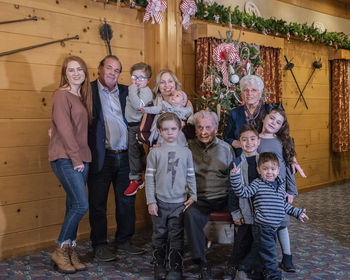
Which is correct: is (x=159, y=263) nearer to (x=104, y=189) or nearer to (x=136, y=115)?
(x=104, y=189)

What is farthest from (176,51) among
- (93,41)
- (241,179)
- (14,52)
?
(241,179)

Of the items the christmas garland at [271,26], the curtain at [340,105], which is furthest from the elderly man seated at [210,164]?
the curtain at [340,105]

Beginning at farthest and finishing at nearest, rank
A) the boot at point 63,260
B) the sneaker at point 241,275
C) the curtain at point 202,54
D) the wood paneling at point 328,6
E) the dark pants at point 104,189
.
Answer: the wood paneling at point 328,6, the curtain at point 202,54, the dark pants at point 104,189, the boot at point 63,260, the sneaker at point 241,275

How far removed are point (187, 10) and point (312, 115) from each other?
289 cm

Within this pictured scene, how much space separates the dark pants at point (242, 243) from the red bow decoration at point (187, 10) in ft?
7.79

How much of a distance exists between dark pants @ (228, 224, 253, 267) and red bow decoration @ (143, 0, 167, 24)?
2.24 meters

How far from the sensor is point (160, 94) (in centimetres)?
334

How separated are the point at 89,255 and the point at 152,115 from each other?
4.09ft

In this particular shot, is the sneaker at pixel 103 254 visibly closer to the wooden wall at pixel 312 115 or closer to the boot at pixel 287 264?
the boot at pixel 287 264

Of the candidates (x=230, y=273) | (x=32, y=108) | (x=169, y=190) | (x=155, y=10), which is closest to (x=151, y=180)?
(x=169, y=190)

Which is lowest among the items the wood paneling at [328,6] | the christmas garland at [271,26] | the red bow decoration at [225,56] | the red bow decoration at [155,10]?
the red bow decoration at [225,56]

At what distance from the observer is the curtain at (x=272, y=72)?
522cm

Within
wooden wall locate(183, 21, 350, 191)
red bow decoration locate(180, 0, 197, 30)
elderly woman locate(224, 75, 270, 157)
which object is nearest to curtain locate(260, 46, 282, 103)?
wooden wall locate(183, 21, 350, 191)

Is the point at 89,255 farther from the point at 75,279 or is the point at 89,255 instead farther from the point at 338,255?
the point at 338,255
